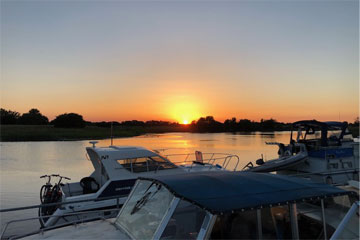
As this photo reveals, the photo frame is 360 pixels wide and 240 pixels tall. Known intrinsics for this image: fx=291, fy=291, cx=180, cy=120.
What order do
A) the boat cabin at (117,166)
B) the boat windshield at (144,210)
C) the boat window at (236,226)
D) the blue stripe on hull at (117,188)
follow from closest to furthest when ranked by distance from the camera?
1. the boat window at (236,226)
2. the boat windshield at (144,210)
3. the blue stripe on hull at (117,188)
4. the boat cabin at (117,166)

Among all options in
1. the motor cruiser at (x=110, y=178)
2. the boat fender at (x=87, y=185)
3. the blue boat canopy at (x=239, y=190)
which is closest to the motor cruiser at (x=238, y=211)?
the blue boat canopy at (x=239, y=190)

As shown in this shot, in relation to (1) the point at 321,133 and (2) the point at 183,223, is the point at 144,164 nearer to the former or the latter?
(2) the point at 183,223

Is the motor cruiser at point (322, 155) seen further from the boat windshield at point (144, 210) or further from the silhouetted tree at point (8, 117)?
the silhouetted tree at point (8, 117)

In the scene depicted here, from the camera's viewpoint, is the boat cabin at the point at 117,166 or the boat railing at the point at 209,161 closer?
the boat cabin at the point at 117,166

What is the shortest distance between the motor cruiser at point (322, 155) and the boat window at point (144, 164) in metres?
4.67

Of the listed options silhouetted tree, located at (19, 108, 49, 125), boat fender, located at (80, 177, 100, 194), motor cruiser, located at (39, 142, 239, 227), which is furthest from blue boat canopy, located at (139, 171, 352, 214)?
silhouetted tree, located at (19, 108, 49, 125)

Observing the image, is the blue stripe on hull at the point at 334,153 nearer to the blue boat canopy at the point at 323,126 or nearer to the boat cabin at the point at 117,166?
the blue boat canopy at the point at 323,126

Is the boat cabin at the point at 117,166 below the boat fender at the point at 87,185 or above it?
above

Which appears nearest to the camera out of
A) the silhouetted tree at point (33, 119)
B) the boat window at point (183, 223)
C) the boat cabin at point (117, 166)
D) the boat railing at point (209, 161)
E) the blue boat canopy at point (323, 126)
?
the boat window at point (183, 223)

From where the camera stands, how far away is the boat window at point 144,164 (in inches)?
455

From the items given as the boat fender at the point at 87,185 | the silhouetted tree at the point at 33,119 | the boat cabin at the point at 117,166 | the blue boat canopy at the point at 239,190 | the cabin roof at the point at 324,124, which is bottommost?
the boat fender at the point at 87,185

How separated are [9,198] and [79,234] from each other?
550 inches

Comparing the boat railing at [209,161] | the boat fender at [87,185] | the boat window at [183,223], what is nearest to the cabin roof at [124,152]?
the boat fender at [87,185]

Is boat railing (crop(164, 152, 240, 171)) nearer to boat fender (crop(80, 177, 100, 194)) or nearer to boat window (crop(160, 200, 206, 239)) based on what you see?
boat fender (crop(80, 177, 100, 194))
